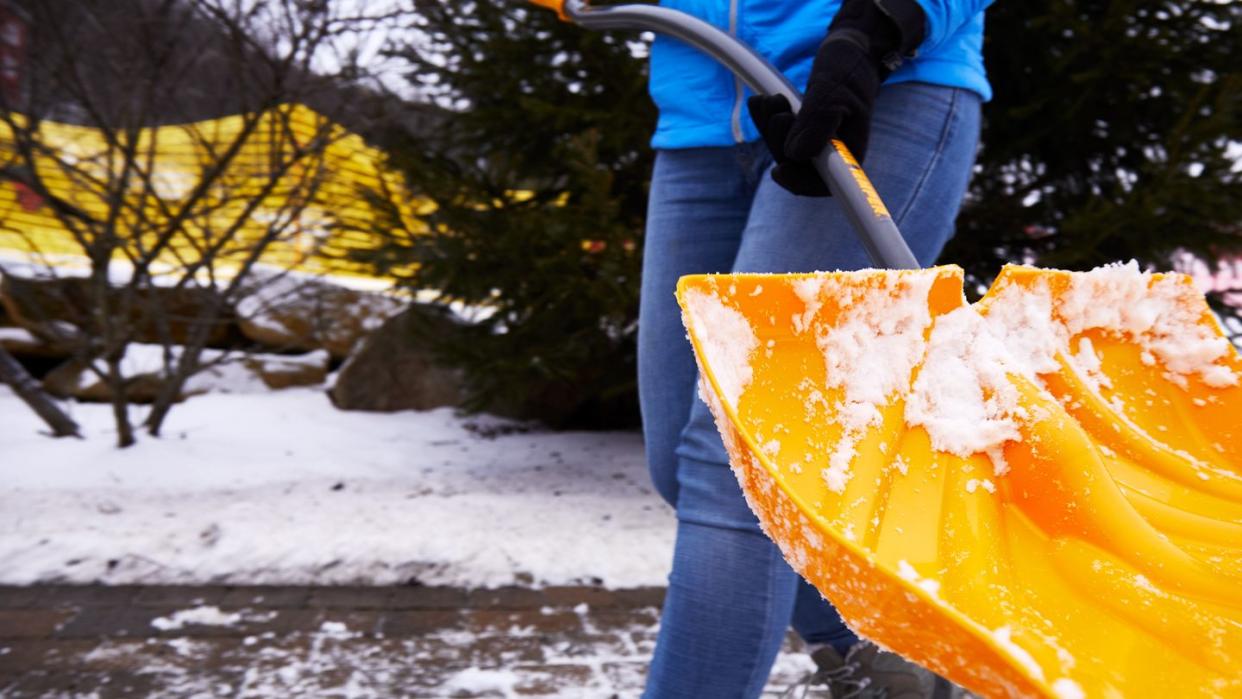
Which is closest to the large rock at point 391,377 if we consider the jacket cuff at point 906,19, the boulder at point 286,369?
the boulder at point 286,369

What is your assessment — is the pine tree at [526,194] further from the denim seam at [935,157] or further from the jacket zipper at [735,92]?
the denim seam at [935,157]

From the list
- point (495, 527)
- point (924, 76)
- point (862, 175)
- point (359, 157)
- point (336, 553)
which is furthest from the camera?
point (359, 157)

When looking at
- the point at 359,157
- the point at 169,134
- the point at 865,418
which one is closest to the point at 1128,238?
the point at 865,418

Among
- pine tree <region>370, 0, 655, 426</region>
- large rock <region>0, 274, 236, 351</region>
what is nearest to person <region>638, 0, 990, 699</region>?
pine tree <region>370, 0, 655, 426</region>

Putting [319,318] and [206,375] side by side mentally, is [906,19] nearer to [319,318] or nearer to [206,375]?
[319,318]

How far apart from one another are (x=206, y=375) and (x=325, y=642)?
11.9ft

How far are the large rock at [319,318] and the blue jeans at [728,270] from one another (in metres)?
4.05

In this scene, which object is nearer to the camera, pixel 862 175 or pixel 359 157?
pixel 862 175

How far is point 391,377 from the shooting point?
214 inches

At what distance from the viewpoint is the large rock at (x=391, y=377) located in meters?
5.36

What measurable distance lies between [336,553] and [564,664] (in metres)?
1.02

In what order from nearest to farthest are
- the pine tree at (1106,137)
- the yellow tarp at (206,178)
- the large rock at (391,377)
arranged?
the pine tree at (1106,137) → the yellow tarp at (206,178) → the large rock at (391,377)

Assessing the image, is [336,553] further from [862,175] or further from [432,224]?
[862,175]

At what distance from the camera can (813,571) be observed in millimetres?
786
